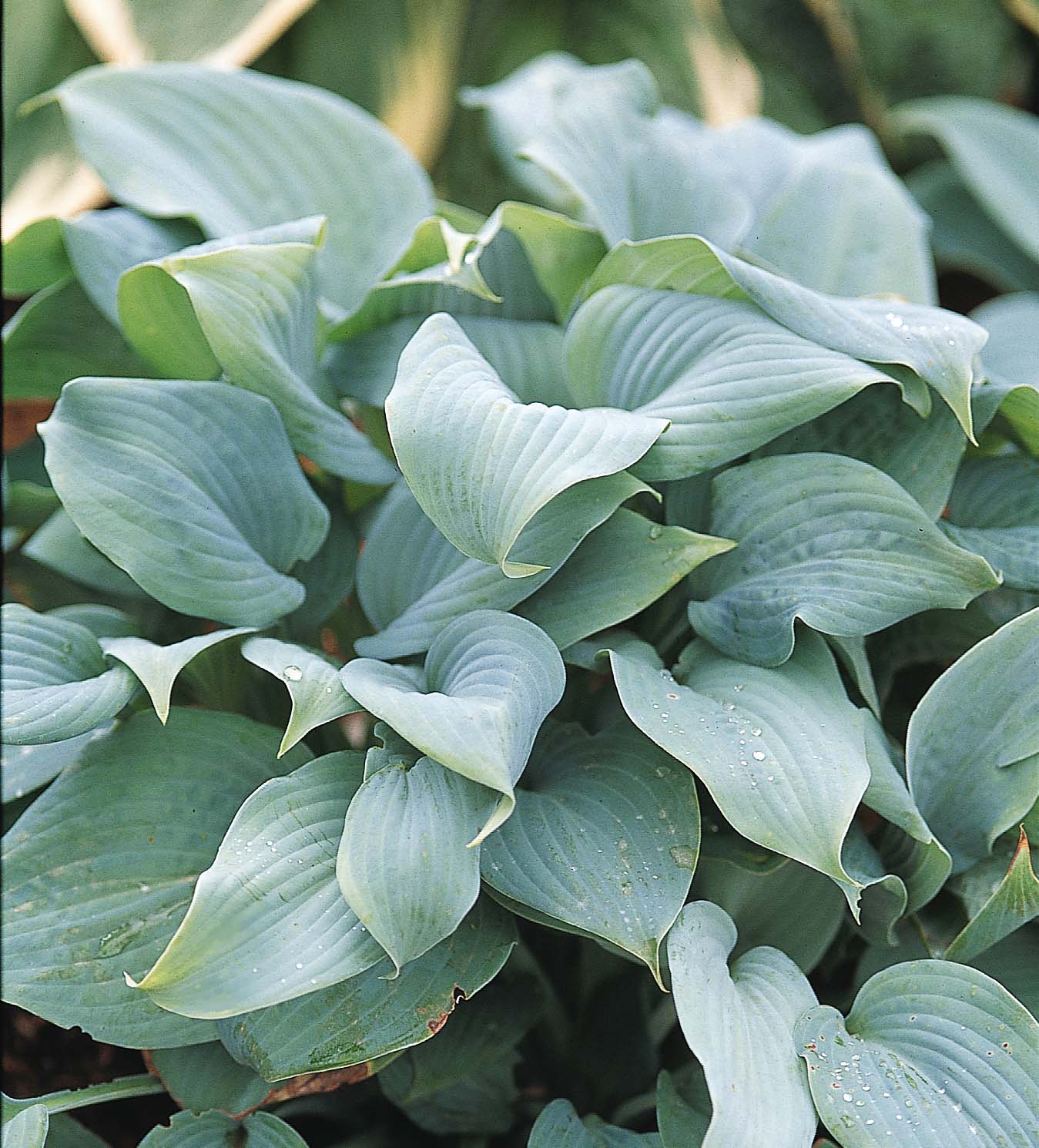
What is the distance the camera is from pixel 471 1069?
75cm

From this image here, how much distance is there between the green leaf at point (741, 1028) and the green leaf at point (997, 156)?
1.22 metres

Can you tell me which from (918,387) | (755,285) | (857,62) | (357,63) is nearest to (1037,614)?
(918,387)

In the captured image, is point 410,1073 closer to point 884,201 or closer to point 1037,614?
point 1037,614

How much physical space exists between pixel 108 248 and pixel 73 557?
0.86ft

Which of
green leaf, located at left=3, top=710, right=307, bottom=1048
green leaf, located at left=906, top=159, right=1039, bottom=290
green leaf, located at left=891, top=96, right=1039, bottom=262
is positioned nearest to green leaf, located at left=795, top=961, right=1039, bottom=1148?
green leaf, located at left=3, top=710, right=307, bottom=1048

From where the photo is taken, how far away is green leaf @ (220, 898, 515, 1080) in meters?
0.60

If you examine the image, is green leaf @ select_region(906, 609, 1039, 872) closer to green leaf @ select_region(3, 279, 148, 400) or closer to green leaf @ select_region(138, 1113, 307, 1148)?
green leaf @ select_region(138, 1113, 307, 1148)

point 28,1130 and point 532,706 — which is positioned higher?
point 532,706

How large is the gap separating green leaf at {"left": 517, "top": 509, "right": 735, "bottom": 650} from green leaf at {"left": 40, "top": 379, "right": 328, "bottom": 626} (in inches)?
6.9

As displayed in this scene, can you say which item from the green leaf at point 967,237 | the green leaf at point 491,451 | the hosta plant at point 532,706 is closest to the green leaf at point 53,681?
the hosta plant at point 532,706

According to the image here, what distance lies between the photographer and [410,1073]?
29.5 inches

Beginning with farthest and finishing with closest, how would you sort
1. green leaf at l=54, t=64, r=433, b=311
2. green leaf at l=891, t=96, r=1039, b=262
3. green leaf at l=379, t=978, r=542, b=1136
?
green leaf at l=891, t=96, r=1039, b=262
green leaf at l=54, t=64, r=433, b=311
green leaf at l=379, t=978, r=542, b=1136

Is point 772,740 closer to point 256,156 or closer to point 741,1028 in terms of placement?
point 741,1028

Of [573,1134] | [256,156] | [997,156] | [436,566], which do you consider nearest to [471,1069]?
[573,1134]
